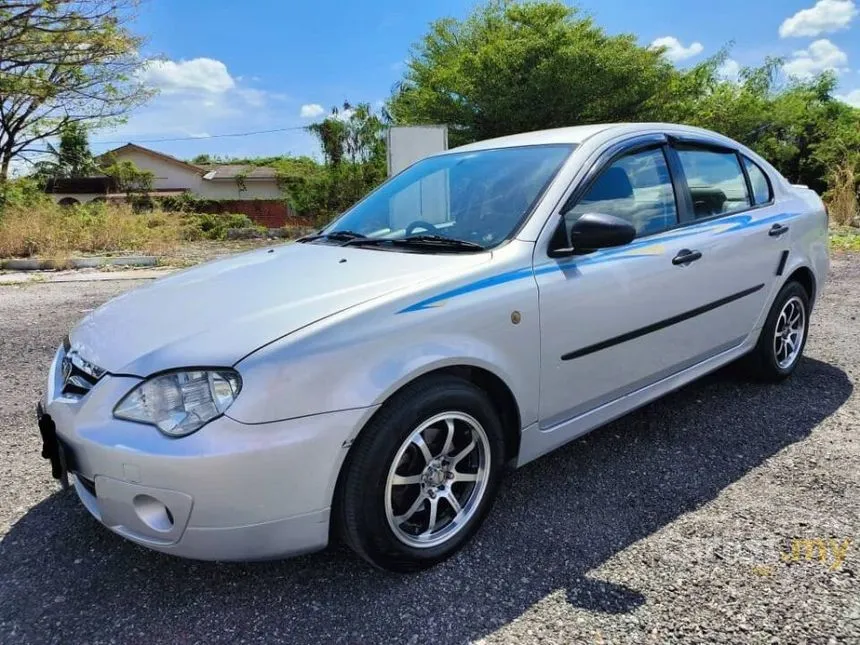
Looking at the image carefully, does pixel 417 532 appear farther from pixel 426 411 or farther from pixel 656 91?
pixel 656 91

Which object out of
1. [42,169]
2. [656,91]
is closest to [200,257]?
[656,91]

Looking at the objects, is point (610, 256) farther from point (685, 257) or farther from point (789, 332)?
point (789, 332)

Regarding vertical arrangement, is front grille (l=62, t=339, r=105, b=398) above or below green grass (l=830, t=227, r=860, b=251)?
below

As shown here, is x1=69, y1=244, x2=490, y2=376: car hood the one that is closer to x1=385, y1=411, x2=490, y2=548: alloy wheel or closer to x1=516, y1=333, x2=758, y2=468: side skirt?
x1=385, y1=411, x2=490, y2=548: alloy wheel

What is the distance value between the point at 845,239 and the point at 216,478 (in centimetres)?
1244

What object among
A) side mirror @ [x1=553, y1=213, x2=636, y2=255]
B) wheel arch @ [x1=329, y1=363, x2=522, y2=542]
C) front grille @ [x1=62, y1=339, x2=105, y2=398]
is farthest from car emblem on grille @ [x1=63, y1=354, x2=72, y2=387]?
side mirror @ [x1=553, y1=213, x2=636, y2=255]

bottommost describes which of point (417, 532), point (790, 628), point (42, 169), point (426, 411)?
point (790, 628)

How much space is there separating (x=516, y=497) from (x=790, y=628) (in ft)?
3.69

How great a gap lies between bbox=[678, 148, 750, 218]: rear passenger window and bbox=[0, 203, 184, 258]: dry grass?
439 inches

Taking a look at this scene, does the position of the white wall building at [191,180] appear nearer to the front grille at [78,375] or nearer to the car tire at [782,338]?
the car tire at [782,338]

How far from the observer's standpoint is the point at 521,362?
2385 mm

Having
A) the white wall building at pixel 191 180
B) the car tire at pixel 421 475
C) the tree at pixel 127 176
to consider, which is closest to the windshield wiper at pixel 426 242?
the car tire at pixel 421 475

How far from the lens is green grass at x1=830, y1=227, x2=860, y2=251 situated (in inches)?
402

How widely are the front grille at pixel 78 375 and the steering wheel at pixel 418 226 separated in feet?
4.69
